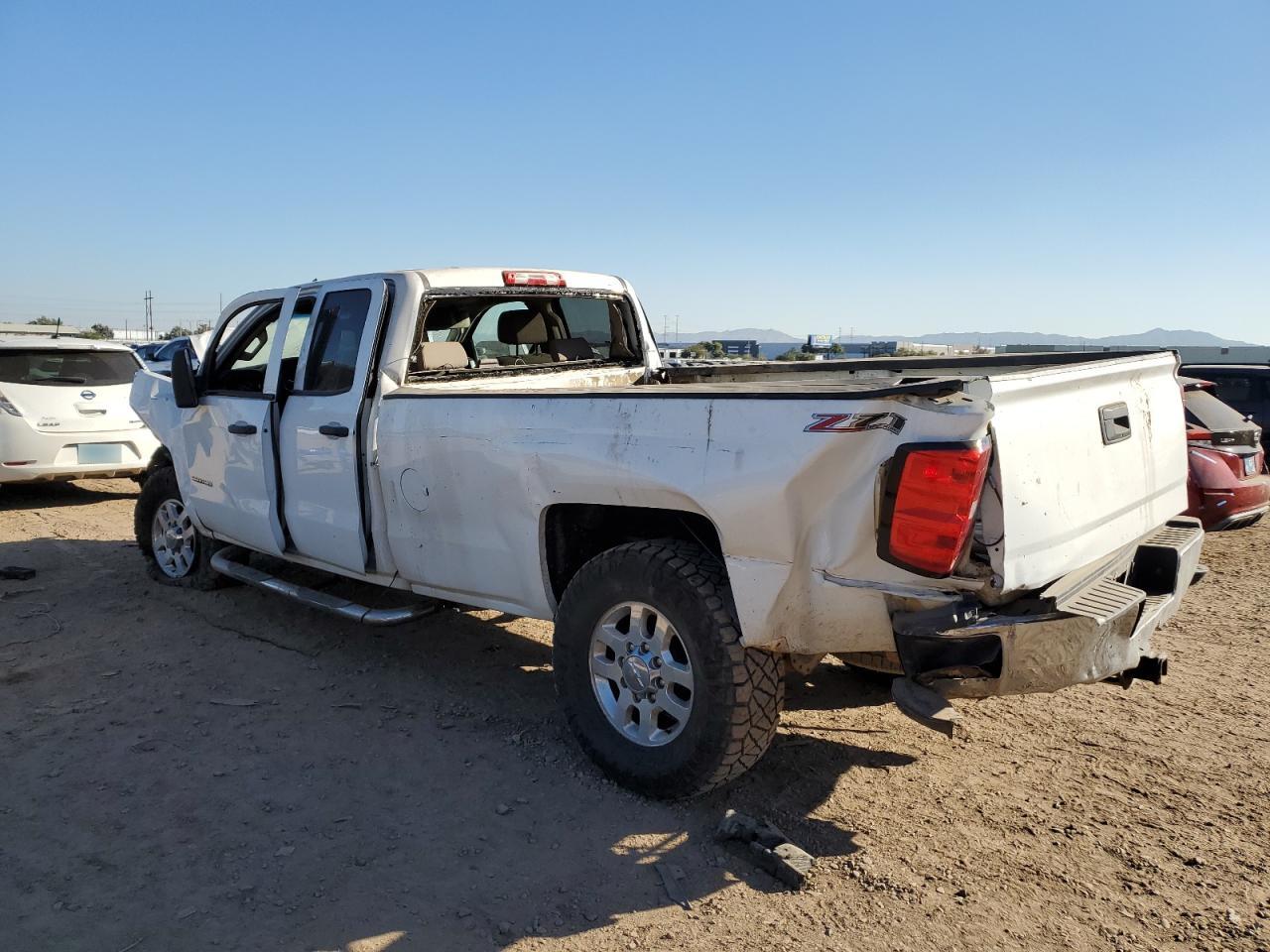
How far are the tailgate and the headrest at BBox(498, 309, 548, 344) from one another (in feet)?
10.4

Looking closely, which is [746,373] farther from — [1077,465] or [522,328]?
[1077,465]

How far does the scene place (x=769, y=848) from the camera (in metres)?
3.08

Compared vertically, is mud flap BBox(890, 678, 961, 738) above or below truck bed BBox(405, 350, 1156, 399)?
below

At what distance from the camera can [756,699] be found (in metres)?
3.19

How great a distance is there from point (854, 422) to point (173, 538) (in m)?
5.45

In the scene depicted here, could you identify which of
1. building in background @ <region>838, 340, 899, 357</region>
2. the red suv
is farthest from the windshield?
building in background @ <region>838, 340, 899, 357</region>

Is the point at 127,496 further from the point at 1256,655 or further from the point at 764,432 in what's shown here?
the point at 1256,655

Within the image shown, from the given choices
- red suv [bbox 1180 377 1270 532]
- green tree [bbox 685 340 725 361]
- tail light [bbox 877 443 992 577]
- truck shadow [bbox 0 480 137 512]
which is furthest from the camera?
green tree [bbox 685 340 725 361]

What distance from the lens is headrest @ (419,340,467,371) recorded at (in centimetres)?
470

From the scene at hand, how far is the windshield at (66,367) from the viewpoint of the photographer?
29.6 ft

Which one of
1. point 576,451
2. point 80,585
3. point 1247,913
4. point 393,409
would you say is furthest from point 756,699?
point 80,585

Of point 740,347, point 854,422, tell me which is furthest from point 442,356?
point 740,347

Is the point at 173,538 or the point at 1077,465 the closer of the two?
the point at 1077,465

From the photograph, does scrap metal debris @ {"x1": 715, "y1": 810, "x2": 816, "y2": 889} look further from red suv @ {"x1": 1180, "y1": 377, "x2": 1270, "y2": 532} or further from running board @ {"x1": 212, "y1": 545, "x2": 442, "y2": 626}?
red suv @ {"x1": 1180, "y1": 377, "x2": 1270, "y2": 532}
